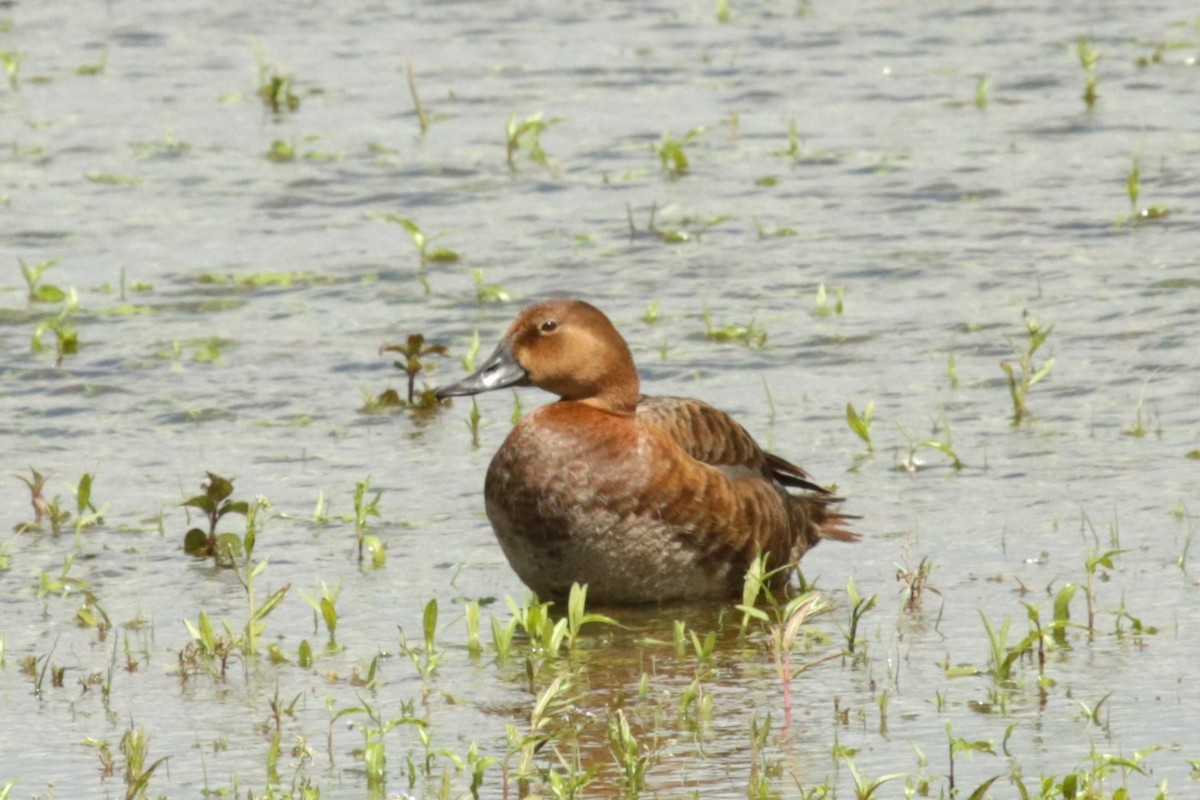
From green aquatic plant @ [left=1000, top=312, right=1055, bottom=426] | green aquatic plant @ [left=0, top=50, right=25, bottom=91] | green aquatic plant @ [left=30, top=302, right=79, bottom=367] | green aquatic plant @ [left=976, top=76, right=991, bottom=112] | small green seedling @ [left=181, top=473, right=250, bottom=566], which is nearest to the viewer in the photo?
small green seedling @ [left=181, top=473, right=250, bottom=566]

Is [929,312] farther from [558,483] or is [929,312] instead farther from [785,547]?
[558,483]

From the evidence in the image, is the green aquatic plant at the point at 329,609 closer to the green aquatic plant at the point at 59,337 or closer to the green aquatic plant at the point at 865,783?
the green aquatic plant at the point at 865,783

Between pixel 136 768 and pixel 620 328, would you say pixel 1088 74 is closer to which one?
pixel 620 328

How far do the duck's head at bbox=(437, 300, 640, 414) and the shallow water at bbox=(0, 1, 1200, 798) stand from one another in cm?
68

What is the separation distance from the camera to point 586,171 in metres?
13.1

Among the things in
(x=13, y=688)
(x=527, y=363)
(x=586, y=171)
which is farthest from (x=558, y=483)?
(x=586, y=171)

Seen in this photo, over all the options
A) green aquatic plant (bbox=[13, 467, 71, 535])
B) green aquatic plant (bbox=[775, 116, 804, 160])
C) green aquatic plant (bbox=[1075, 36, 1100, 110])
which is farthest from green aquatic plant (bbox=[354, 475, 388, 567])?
green aquatic plant (bbox=[1075, 36, 1100, 110])

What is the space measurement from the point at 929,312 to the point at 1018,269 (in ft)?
2.58

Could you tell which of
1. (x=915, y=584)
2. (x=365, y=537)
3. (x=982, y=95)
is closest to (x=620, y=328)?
(x=365, y=537)

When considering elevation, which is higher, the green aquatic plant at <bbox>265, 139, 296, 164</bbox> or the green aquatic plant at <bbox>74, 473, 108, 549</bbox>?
the green aquatic plant at <bbox>265, 139, 296, 164</bbox>

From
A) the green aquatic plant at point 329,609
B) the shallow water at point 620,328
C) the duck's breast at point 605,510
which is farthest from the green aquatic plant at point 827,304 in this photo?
the green aquatic plant at point 329,609

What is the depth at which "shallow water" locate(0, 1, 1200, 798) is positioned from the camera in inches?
233

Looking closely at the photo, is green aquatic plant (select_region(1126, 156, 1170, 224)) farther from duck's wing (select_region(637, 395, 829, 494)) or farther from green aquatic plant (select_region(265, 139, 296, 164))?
green aquatic plant (select_region(265, 139, 296, 164))

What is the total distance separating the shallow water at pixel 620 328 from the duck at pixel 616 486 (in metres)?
0.18
